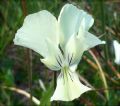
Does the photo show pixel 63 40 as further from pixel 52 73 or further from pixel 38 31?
pixel 52 73

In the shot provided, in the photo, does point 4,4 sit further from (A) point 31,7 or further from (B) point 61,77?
(B) point 61,77

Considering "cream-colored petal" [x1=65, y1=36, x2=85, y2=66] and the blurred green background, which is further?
the blurred green background

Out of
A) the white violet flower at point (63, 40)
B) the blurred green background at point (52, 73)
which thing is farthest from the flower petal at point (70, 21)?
→ the blurred green background at point (52, 73)

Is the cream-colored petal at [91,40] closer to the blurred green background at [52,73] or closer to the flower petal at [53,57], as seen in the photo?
the flower petal at [53,57]

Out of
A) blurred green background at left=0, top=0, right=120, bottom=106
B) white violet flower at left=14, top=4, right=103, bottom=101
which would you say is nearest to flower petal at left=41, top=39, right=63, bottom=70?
white violet flower at left=14, top=4, right=103, bottom=101

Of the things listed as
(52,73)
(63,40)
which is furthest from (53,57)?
(52,73)

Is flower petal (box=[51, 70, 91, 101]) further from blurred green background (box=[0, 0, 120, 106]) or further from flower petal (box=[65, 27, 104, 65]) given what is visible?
blurred green background (box=[0, 0, 120, 106])
